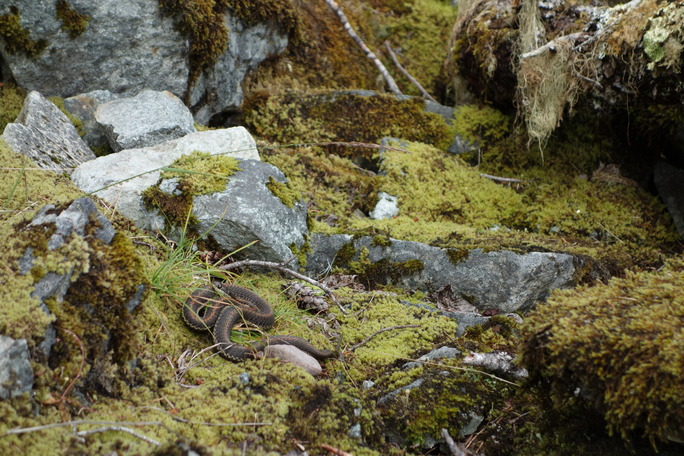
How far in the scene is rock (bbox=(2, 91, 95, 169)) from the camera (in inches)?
187

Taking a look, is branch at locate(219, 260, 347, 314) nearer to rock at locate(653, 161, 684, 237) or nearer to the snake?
the snake

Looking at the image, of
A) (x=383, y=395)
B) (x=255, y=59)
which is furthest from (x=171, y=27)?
(x=383, y=395)

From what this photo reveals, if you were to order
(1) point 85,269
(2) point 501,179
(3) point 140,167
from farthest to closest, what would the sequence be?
(2) point 501,179, (3) point 140,167, (1) point 85,269

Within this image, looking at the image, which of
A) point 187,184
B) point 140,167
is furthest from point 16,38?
point 187,184

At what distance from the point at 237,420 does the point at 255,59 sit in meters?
6.35

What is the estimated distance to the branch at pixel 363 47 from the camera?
942cm

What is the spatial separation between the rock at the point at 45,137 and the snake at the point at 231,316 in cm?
211

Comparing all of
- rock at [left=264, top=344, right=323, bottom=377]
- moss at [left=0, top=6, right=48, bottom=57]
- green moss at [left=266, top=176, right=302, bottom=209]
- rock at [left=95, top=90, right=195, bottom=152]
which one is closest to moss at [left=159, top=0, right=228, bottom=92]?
rock at [left=95, top=90, right=195, bottom=152]

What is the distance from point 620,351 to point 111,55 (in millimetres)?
6218

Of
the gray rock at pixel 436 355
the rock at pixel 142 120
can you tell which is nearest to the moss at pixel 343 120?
the rock at pixel 142 120

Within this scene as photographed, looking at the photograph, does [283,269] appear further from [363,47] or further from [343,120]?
[363,47]

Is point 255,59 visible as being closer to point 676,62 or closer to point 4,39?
point 4,39

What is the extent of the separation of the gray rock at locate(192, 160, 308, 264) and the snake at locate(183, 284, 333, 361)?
2.05 ft

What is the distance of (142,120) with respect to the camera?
5.93 metres
